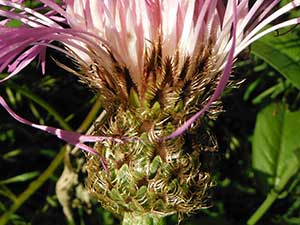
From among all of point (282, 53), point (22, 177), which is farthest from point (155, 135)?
point (22, 177)

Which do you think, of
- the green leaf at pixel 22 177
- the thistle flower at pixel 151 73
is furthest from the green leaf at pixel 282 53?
the green leaf at pixel 22 177

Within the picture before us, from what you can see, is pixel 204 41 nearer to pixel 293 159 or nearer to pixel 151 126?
pixel 151 126

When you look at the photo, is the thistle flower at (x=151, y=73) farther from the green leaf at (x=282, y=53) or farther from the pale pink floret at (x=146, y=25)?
the green leaf at (x=282, y=53)

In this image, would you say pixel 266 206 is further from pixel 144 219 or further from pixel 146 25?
pixel 146 25

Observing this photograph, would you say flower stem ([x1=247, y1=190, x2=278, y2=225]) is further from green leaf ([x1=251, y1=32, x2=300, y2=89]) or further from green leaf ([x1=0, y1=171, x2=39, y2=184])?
green leaf ([x1=0, y1=171, x2=39, y2=184])

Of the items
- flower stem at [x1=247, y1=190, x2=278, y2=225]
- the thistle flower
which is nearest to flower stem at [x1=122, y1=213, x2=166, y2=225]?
the thistle flower

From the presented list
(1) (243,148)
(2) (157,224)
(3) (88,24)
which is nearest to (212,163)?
(2) (157,224)
